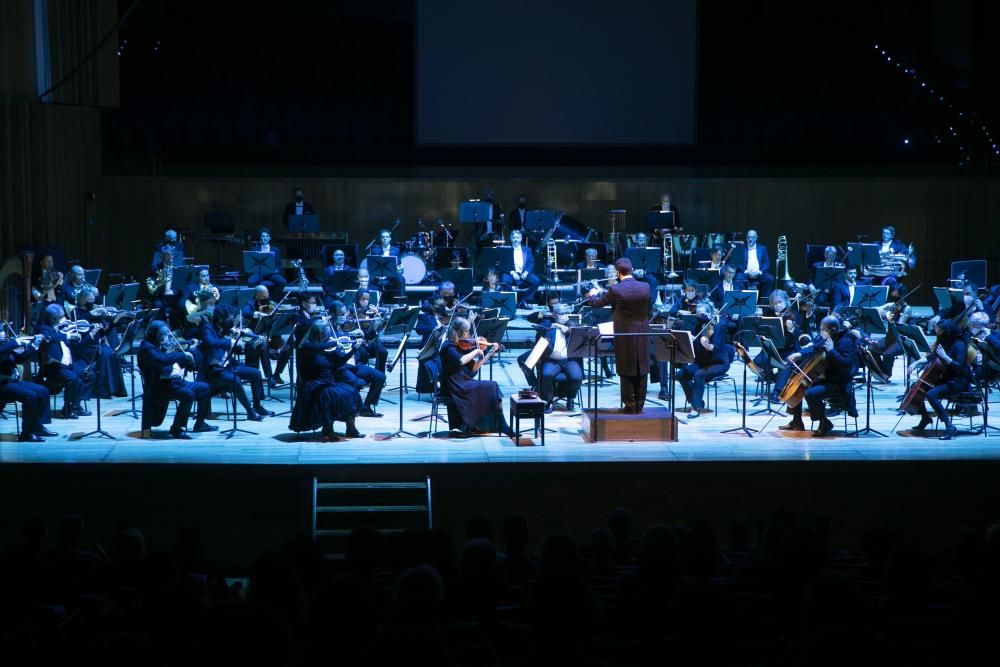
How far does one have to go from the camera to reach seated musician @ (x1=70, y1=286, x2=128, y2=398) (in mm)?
12312

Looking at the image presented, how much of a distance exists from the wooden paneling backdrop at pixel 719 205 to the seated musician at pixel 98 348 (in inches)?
310

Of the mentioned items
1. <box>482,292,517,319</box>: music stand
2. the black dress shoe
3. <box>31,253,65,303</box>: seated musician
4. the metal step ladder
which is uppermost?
<box>31,253,65,303</box>: seated musician

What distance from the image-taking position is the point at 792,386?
445 inches

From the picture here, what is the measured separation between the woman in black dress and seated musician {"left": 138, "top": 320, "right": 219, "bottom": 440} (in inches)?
91.8

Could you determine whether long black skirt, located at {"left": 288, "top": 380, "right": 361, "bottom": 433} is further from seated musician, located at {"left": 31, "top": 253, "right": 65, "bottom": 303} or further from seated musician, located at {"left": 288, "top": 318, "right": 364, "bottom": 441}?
seated musician, located at {"left": 31, "top": 253, "right": 65, "bottom": 303}

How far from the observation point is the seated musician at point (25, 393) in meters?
11.0

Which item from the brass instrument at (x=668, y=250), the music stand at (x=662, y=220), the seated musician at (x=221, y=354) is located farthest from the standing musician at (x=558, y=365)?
the music stand at (x=662, y=220)

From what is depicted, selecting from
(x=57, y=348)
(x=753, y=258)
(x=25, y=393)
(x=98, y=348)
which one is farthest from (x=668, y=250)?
(x=25, y=393)

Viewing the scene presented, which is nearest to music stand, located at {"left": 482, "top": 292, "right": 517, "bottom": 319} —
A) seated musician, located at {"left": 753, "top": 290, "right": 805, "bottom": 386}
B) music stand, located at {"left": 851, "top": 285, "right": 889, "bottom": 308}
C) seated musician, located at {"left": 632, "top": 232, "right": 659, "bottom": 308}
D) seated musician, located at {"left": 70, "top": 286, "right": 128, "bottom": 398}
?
seated musician, located at {"left": 632, "top": 232, "right": 659, "bottom": 308}

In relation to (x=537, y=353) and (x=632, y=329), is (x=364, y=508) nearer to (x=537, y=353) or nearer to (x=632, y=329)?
(x=537, y=353)

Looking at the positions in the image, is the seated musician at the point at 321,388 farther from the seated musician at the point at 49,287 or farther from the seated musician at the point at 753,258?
the seated musician at the point at 753,258

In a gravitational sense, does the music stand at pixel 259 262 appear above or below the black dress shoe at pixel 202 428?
above

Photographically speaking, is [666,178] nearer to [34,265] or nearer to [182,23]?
[182,23]

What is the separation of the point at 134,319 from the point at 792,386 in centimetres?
659
